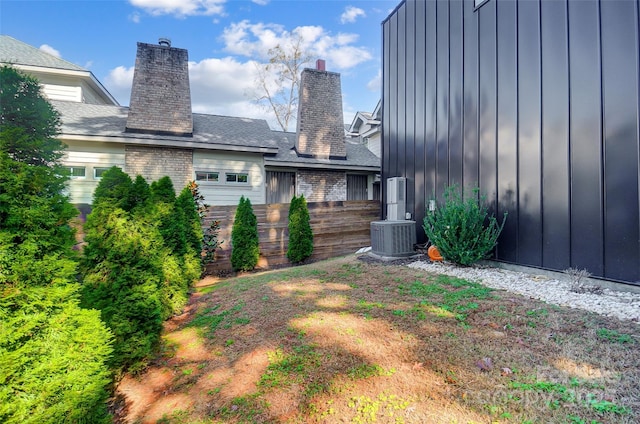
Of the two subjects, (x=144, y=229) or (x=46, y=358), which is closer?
(x=46, y=358)

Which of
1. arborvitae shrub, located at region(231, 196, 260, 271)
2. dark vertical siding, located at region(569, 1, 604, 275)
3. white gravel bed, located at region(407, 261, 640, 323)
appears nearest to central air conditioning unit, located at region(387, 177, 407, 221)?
white gravel bed, located at region(407, 261, 640, 323)

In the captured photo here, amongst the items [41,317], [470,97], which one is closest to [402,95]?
[470,97]

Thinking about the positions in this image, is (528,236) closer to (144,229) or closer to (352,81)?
(144,229)

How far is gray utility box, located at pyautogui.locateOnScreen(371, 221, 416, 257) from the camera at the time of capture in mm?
6406

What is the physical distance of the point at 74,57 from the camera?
1143cm

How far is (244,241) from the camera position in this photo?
23.7ft

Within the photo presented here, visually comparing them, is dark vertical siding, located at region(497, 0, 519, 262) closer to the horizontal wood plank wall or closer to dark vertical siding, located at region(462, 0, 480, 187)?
dark vertical siding, located at region(462, 0, 480, 187)

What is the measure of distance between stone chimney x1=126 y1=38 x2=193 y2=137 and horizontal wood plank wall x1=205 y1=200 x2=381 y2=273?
4.09 m

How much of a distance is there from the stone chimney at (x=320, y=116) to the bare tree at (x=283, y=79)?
7744 mm

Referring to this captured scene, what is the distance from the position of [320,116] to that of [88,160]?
297 inches

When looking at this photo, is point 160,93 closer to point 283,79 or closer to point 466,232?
point 466,232

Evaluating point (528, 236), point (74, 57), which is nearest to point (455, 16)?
point (528, 236)

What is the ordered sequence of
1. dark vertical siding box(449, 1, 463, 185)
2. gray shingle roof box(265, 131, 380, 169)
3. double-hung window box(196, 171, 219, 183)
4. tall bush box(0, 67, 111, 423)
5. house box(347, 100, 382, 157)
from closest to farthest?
tall bush box(0, 67, 111, 423), dark vertical siding box(449, 1, 463, 185), double-hung window box(196, 171, 219, 183), gray shingle roof box(265, 131, 380, 169), house box(347, 100, 382, 157)

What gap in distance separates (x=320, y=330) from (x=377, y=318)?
592 millimetres
